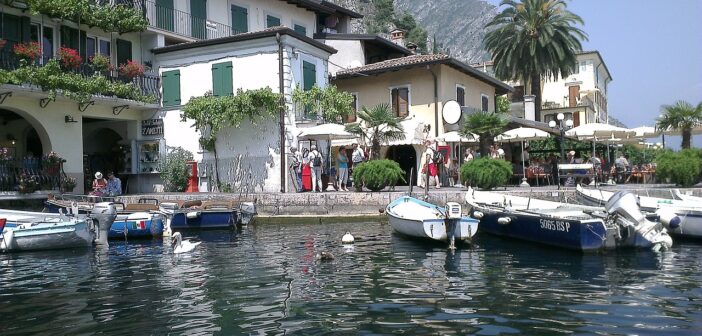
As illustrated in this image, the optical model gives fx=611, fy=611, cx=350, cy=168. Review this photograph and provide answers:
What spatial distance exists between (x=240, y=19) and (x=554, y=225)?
2039 centimetres

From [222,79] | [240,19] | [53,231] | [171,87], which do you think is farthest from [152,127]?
[53,231]

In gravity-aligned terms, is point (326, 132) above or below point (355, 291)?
above

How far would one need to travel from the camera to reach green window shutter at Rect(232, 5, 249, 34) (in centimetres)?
2917

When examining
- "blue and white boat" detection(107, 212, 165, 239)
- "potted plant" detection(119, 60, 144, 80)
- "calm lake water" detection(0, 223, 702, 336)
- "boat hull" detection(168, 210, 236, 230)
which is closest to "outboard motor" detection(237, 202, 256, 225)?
"boat hull" detection(168, 210, 236, 230)

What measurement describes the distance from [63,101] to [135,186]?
204 inches

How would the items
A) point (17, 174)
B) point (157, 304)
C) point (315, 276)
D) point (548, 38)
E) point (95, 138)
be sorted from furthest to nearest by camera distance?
point (548, 38) → point (95, 138) → point (17, 174) → point (315, 276) → point (157, 304)

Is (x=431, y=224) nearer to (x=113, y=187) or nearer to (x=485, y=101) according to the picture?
(x=113, y=187)

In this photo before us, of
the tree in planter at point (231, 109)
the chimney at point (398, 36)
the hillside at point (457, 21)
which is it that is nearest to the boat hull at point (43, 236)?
the tree in planter at point (231, 109)

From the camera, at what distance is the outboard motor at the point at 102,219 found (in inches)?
636

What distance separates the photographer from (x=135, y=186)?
87.3 feet

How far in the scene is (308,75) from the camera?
25.9 m

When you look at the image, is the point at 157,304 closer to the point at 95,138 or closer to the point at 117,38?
the point at 117,38

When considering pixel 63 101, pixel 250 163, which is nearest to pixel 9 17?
pixel 63 101

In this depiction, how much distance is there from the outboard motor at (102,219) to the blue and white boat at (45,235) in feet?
1.80
